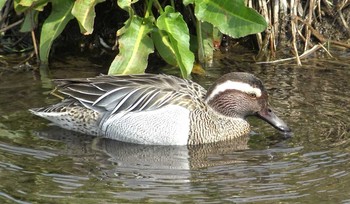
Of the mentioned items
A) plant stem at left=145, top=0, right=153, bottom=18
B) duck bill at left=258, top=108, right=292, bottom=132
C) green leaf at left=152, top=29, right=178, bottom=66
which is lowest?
duck bill at left=258, top=108, right=292, bottom=132

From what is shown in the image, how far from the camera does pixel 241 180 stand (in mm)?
7168

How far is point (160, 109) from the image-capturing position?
8.39 metres

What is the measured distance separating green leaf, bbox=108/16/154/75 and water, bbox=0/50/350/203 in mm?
738

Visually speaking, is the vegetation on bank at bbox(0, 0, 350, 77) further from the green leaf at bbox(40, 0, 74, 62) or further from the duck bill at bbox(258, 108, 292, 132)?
the duck bill at bbox(258, 108, 292, 132)

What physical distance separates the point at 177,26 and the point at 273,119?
134 cm

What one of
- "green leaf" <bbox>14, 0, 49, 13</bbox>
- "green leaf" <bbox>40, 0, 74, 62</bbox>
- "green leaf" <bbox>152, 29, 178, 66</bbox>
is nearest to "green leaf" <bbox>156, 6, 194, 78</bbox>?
"green leaf" <bbox>152, 29, 178, 66</bbox>

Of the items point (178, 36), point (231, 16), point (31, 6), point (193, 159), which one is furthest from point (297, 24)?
point (193, 159)

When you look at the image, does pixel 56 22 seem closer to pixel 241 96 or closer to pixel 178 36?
pixel 178 36

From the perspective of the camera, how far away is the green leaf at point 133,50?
9102mm

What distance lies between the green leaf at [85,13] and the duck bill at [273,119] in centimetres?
181

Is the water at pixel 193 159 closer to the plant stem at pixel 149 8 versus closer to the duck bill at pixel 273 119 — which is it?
the duck bill at pixel 273 119

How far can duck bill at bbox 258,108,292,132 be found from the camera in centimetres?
838

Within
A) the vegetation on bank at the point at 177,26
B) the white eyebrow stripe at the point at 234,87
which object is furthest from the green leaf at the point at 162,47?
the white eyebrow stripe at the point at 234,87

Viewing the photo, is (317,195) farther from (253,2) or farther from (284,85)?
(253,2)
